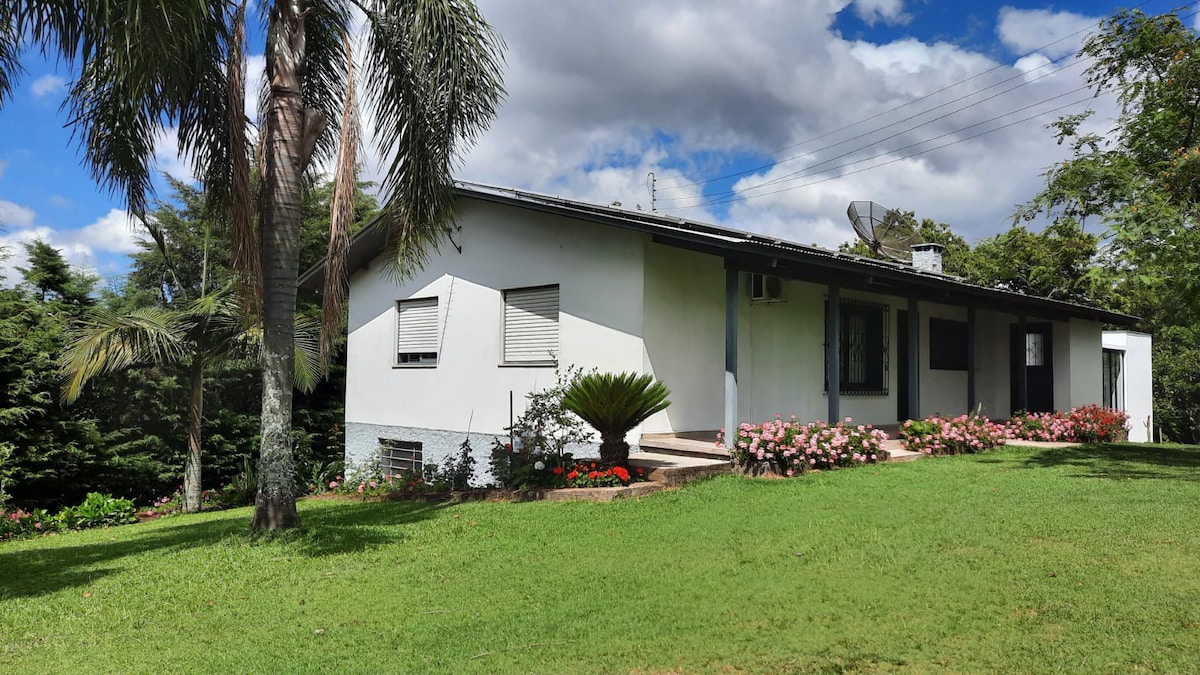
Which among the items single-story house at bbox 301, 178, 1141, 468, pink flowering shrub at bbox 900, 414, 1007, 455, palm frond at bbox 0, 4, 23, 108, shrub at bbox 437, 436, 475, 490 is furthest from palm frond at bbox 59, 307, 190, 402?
pink flowering shrub at bbox 900, 414, 1007, 455

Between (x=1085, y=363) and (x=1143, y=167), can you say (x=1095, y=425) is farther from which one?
(x=1143, y=167)

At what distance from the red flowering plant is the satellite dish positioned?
1089cm

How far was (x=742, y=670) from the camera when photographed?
3660 millimetres

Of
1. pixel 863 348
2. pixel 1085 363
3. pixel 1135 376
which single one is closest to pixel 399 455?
pixel 863 348

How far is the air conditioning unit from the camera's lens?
12.3 metres

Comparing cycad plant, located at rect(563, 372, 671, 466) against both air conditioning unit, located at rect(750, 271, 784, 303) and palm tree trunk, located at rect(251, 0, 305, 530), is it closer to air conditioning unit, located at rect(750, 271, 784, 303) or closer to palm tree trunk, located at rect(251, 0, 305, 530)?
palm tree trunk, located at rect(251, 0, 305, 530)

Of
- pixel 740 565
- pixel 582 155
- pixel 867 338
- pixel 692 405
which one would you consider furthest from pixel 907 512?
pixel 582 155

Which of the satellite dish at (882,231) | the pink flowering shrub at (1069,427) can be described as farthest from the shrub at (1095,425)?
the satellite dish at (882,231)

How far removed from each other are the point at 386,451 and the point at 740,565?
451 inches

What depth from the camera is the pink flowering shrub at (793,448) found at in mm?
9477

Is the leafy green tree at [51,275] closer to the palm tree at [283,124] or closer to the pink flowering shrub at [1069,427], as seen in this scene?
the palm tree at [283,124]

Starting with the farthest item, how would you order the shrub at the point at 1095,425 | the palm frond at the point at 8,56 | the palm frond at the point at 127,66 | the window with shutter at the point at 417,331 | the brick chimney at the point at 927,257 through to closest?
the brick chimney at the point at 927,257 → the shrub at the point at 1095,425 → the window with shutter at the point at 417,331 → the palm frond at the point at 8,56 → the palm frond at the point at 127,66

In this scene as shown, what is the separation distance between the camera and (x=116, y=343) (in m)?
12.7

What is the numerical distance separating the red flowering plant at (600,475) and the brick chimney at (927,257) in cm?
1218
